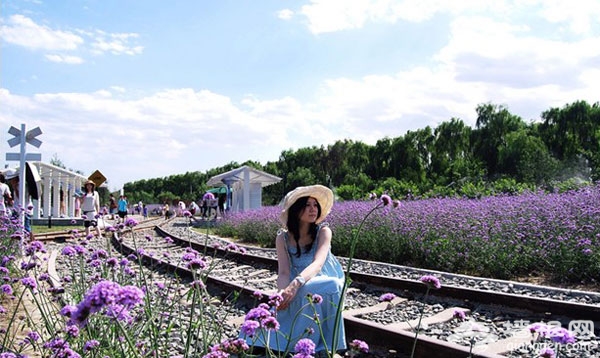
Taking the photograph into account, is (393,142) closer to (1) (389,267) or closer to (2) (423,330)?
(1) (389,267)

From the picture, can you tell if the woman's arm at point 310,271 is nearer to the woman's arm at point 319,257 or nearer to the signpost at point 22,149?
the woman's arm at point 319,257

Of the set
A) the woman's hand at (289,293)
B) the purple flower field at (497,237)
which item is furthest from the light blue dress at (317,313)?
the purple flower field at (497,237)

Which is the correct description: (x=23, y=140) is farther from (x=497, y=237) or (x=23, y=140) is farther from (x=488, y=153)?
(x=488, y=153)

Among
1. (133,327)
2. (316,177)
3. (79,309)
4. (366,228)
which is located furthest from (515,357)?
(316,177)

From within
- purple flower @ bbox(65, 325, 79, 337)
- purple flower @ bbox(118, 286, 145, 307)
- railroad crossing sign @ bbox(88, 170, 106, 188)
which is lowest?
purple flower @ bbox(65, 325, 79, 337)

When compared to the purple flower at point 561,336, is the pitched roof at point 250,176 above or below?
above

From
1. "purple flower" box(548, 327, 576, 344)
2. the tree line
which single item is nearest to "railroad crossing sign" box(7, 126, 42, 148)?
"purple flower" box(548, 327, 576, 344)

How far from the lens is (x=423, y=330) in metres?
4.41

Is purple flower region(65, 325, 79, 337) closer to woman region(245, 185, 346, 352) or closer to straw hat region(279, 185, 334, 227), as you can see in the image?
woman region(245, 185, 346, 352)

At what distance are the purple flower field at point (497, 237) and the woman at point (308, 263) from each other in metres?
3.57

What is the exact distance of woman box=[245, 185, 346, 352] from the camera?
12.3ft

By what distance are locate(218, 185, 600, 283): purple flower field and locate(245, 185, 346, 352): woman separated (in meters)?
3.57

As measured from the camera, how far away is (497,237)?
7.62 m

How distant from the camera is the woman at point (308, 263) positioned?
3.73 m
